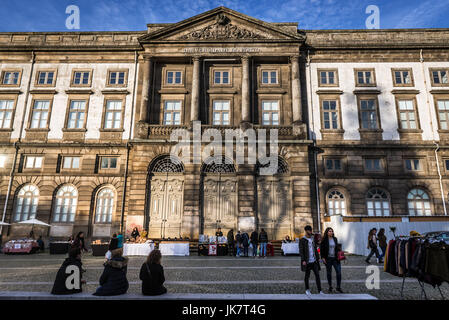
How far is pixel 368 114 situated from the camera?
26297 mm

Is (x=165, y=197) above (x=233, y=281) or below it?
above

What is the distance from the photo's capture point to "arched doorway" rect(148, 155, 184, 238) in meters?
23.7

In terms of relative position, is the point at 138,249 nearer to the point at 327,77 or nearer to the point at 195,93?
the point at 195,93

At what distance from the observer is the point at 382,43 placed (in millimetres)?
27078

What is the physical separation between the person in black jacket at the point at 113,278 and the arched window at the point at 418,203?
23.9 m

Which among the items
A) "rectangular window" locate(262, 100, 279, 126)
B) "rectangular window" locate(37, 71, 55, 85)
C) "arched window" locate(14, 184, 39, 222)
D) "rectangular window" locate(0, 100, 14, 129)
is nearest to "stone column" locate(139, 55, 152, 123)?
"rectangular window" locate(37, 71, 55, 85)

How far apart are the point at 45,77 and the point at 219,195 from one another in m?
19.1

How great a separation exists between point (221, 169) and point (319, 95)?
10.8 meters

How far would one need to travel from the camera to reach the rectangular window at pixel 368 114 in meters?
26.0

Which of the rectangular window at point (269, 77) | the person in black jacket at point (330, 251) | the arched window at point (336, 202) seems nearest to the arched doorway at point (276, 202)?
the arched window at point (336, 202)

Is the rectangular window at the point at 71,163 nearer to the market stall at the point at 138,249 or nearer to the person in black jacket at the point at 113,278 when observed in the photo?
the market stall at the point at 138,249

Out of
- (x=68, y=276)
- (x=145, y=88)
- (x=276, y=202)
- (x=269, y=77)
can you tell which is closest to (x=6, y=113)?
(x=145, y=88)

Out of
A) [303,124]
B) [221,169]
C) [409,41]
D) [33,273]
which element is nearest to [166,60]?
[221,169]
